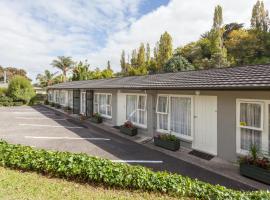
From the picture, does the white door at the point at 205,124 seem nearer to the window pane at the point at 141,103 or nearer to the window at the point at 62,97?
the window pane at the point at 141,103

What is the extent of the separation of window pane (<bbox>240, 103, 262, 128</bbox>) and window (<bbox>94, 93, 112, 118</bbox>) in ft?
35.5

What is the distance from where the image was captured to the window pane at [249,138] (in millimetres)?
8102

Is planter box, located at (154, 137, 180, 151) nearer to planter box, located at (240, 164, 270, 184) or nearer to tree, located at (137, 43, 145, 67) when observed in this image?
planter box, located at (240, 164, 270, 184)

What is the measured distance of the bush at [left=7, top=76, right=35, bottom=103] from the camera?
35.1m

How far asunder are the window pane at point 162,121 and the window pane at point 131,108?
7.94 ft

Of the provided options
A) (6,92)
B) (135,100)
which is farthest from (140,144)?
(6,92)

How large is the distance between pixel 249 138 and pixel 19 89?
34962 mm

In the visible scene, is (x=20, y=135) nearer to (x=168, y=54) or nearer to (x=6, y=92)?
(x=6, y=92)

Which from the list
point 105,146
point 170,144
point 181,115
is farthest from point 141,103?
point 170,144

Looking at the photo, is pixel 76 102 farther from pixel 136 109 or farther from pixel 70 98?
pixel 136 109

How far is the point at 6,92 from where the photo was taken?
3644 cm

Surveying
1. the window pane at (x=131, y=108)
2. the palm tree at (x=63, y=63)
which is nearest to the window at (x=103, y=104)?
the window pane at (x=131, y=108)

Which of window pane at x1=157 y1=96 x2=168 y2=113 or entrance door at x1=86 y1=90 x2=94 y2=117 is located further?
entrance door at x1=86 y1=90 x2=94 y2=117

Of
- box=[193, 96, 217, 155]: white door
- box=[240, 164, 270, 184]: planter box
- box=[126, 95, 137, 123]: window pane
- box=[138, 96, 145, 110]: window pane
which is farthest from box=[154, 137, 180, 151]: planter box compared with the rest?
box=[126, 95, 137, 123]: window pane
